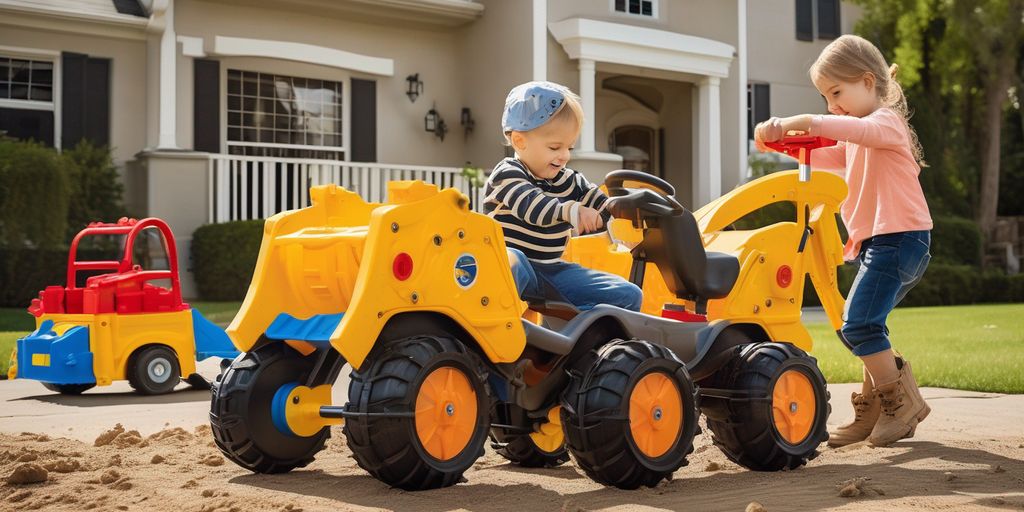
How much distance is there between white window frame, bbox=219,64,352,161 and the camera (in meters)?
15.4

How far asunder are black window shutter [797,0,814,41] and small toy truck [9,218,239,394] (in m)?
16.8

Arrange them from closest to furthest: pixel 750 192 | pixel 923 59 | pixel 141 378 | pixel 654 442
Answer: pixel 654 442 → pixel 750 192 → pixel 141 378 → pixel 923 59

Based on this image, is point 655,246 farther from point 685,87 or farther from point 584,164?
point 685,87

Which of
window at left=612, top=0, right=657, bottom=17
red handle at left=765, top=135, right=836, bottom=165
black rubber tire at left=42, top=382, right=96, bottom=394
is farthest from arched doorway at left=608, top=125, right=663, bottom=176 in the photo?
red handle at left=765, top=135, right=836, bottom=165

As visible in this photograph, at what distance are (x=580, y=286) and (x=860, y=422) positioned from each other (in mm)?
1585


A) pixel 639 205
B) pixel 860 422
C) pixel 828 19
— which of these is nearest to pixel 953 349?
pixel 860 422

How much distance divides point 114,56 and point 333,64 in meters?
2.97

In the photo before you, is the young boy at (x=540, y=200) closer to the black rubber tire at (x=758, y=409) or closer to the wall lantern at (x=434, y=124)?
the black rubber tire at (x=758, y=409)

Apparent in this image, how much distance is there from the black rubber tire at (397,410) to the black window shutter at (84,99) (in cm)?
1214

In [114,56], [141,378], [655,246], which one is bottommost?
[141,378]

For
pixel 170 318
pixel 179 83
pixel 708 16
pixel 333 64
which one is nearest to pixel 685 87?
pixel 708 16

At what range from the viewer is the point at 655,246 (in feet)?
12.9

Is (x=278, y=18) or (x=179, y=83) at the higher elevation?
(x=278, y=18)

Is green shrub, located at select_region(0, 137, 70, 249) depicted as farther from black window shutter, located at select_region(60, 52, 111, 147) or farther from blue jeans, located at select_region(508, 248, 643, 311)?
blue jeans, located at select_region(508, 248, 643, 311)
